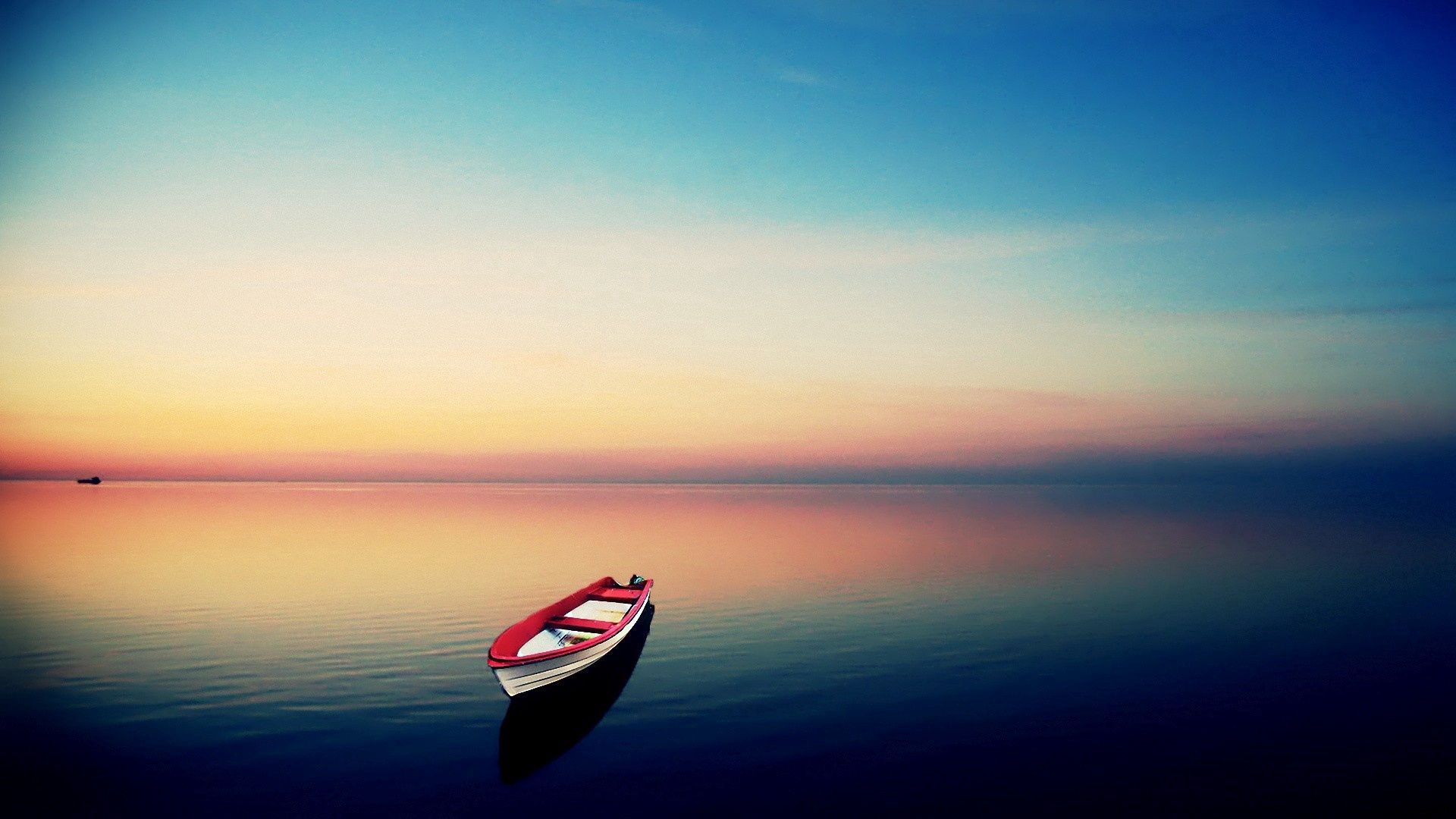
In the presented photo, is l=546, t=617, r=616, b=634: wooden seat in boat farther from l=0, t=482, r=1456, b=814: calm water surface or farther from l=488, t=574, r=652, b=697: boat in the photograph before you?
l=0, t=482, r=1456, b=814: calm water surface

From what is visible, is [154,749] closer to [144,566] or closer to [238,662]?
[238,662]

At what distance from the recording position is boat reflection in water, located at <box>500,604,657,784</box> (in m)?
22.2

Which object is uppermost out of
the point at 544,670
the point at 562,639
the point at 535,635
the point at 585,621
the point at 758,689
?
the point at 585,621

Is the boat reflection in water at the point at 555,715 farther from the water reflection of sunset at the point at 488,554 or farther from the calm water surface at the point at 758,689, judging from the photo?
the water reflection of sunset at the point at 488,554

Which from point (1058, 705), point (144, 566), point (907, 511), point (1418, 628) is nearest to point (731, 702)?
point (1058, 705)

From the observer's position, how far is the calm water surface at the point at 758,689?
20141mm

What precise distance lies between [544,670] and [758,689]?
823 cm

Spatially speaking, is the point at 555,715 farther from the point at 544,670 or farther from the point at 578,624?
the point at 578,624

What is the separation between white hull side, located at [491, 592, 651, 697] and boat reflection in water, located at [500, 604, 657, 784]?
45 cm

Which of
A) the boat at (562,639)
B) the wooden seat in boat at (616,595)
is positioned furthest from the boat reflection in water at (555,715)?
the wooden seat in boat at (616,595)

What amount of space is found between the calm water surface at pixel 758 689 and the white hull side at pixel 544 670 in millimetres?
1069

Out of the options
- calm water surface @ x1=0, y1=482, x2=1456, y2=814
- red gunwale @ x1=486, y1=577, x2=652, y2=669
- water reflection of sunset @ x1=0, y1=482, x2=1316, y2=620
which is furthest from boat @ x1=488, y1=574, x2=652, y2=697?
water reflection of sunset @ x1=0, y1=482, x2=1316, y2=620

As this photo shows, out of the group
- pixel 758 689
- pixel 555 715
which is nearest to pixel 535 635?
pixel 555 715

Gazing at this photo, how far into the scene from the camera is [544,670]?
83.7 feet
